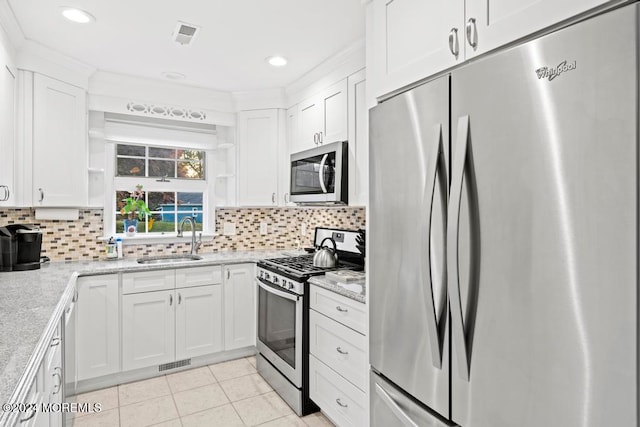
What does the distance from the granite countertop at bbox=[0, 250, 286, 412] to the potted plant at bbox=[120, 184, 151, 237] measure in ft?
0.99

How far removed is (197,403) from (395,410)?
170cm

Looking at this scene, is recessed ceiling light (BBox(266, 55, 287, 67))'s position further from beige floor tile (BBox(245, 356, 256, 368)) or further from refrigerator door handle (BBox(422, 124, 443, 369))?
beige floor tile (BBox(245, 356, 256, 368))

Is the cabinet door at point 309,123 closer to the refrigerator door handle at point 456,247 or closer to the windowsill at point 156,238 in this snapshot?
the windowsill at point 156,238

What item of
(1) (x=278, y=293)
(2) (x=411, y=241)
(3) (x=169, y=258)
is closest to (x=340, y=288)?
(1) (x=278, y=293)

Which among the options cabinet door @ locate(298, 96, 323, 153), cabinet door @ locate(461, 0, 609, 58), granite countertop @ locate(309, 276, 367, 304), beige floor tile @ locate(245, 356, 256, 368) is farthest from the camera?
beige floor tile @ locate(245, 356, 256, 368)

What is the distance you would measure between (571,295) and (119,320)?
2.96 meters

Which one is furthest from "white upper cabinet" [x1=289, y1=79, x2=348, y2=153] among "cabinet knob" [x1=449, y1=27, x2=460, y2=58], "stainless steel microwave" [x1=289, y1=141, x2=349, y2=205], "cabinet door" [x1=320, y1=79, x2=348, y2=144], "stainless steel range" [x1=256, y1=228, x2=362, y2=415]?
"cabinet knob" [x1=449, y1=27, x2=460, y2=58]

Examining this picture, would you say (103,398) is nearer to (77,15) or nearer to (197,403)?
(197,403)

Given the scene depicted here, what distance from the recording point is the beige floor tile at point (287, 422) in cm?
237

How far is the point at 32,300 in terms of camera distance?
1798 mm

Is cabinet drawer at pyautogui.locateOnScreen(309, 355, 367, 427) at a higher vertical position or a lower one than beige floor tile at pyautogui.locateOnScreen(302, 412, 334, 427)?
higher

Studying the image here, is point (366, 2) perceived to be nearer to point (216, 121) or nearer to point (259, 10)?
point (259, 10)

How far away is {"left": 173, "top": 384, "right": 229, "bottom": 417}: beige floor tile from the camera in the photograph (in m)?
2.56

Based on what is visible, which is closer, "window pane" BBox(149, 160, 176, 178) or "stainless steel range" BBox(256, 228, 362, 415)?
"stainless steel range" BBox(256, 228, 362, 415)
